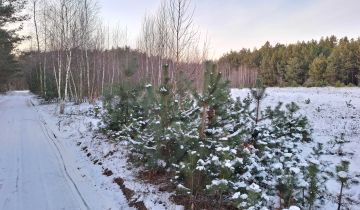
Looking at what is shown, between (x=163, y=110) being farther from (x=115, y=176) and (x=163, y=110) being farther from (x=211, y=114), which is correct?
(x=115, y=176)

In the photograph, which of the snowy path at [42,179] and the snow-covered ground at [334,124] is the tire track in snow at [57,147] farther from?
the snow-covered ground at [334,124]

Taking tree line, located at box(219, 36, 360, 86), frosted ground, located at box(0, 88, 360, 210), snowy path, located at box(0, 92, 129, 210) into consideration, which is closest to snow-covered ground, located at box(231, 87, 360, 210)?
frosted ground, located at box(0, 88, 360, 210)

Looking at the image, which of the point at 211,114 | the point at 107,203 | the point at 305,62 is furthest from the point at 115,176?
the point at 305,62

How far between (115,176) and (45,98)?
26063 millimetres

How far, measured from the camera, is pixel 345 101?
58.9ft

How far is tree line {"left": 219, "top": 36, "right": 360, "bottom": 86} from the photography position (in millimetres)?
47469

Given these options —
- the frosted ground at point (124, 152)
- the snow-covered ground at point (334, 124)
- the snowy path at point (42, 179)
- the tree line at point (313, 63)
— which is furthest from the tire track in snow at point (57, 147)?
the tree line at point (313, 63)

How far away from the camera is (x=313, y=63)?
164 feet

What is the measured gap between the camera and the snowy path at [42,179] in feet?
24.6

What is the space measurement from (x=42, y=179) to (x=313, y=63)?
159ft

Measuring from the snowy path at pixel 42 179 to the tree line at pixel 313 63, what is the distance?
28.0 metres

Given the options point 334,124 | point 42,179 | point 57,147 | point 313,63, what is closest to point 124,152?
point 42,179

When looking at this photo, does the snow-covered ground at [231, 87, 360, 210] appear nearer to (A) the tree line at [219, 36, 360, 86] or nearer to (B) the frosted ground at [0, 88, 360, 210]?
(B) the frosted ground at [0, 88, 360, 210]

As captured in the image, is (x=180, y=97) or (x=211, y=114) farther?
(x=180, y=97)
